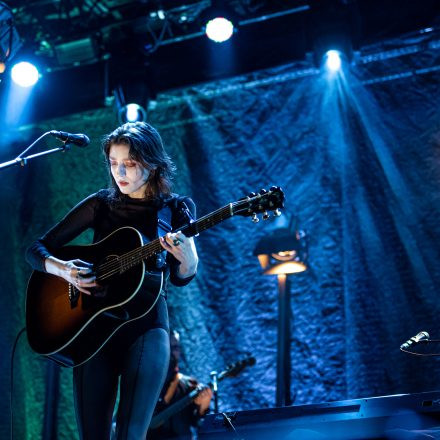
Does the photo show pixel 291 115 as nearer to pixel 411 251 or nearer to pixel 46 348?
pixel 411 251

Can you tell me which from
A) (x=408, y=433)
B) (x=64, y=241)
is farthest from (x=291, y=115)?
(x=408, y=433)

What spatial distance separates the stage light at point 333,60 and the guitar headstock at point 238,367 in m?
2.59

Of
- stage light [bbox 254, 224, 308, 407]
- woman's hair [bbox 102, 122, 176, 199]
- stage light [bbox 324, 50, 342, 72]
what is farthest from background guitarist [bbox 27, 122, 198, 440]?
stage light [bbox 324, 50, 342, 72]

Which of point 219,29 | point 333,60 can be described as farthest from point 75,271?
point 333,60

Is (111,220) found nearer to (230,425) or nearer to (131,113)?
(230,425)

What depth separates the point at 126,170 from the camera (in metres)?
2.61

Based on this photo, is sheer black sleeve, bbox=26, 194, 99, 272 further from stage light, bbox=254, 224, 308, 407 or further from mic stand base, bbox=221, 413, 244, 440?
stage light, bbox=254, 224, 308, 407

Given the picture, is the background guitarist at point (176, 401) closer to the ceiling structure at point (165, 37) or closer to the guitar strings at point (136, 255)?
the ceiling structure at point (165, 37)

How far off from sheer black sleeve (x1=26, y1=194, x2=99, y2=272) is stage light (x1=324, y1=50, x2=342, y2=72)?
10.1ft

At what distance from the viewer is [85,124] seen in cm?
647

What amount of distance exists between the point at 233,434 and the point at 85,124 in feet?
14.7

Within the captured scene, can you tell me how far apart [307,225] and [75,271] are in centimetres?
332

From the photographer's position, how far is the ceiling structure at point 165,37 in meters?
5.07

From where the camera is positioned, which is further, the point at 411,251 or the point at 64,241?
the point at 411,251
